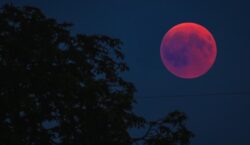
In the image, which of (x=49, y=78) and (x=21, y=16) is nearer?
(x=49, y=78)

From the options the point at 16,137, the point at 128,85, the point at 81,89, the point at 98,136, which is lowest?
the point at 16,137

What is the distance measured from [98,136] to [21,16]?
375 cm

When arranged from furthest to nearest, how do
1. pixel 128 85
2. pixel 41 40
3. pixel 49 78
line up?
1. pixel 128 85
2. pixel 41 40
3. pixel 49 78

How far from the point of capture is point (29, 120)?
36.7 feet

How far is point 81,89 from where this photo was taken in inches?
432

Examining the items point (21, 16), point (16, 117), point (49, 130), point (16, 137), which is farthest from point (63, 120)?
point (21, 16)

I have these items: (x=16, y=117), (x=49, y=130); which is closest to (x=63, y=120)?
(x=49, y=130)

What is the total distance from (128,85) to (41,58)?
8.66ft

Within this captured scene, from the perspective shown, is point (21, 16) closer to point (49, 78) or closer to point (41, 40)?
point (41, 40)

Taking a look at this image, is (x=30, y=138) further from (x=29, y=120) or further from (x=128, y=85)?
(x=128, y=85)

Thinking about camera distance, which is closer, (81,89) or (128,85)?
(81,89)

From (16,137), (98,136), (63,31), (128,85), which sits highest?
(63,31)

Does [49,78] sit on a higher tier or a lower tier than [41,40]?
lower

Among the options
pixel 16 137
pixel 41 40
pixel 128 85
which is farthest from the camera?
pixel 128 85
